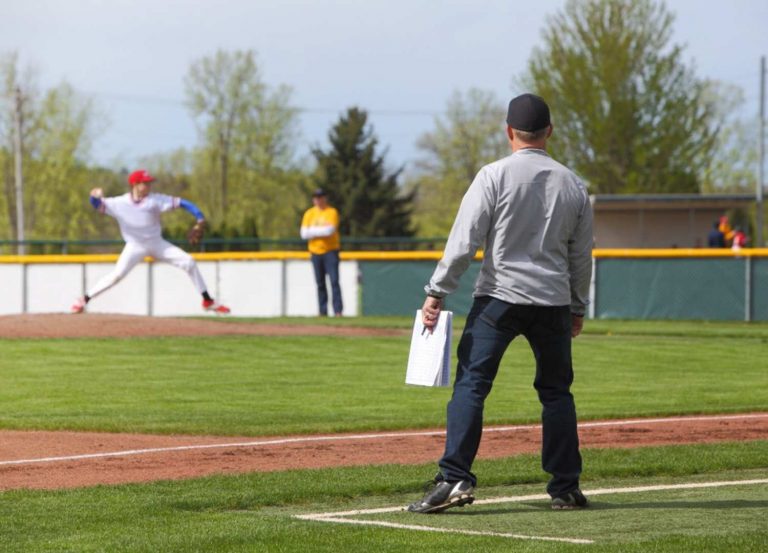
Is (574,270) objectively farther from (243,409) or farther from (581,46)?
(581,46)

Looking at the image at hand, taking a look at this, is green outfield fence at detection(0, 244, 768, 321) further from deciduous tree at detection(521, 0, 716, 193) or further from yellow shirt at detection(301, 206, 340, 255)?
deciduous tree at detection(521, 0, 716, 193)

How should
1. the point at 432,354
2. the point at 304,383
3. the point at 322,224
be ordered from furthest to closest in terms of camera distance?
the point at 322,224 → the point at 304,383 → the point at 432,354

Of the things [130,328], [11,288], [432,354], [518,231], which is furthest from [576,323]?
[11,288]

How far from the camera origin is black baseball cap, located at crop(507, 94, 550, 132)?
267 inches

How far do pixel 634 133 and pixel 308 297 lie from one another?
2554 cm

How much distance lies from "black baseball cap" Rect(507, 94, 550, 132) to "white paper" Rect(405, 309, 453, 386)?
3.14 ft

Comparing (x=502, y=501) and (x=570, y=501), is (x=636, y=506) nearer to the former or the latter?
(x=570, y=501)

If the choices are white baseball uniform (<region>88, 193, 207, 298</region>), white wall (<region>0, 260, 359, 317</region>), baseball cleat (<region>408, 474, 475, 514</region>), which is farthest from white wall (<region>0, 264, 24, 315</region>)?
baseball cleat (<region>408, 474, 475, 514</region>)


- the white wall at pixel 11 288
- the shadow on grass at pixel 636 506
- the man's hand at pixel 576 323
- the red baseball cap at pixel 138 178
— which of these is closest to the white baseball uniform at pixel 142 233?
the red baseball cap at pixel 138 178

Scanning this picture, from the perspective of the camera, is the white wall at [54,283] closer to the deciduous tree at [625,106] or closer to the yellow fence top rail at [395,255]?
the yellow fence top rail at [395,255]

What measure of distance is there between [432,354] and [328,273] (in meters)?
17.0

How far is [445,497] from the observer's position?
6.54 metres

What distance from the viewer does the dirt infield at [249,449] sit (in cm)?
820

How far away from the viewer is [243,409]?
38.9ft
